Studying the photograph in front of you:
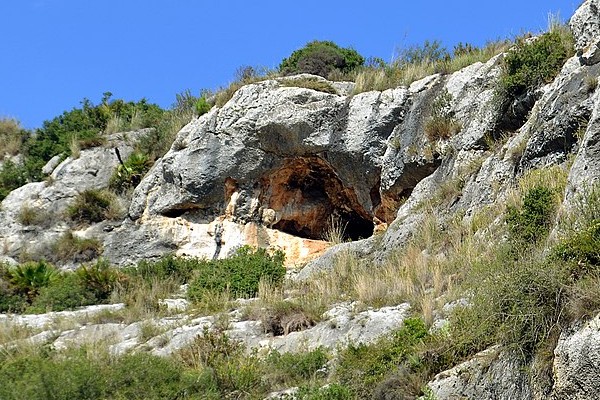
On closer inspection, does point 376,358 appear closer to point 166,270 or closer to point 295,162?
point 166,270

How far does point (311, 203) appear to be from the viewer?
68.0ft

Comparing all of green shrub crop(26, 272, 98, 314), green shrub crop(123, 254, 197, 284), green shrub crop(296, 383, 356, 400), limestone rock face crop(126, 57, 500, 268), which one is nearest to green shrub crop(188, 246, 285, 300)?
green shrub crop(123, 254, 197, 284)

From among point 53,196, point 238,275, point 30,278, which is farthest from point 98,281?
point 53,196

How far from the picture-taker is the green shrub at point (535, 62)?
15555 mm

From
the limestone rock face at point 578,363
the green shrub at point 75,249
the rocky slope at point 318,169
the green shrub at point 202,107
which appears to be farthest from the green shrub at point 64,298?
the limestone rock face at point 578,363

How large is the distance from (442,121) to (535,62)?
239 cm

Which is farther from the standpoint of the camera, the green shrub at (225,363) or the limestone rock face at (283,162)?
the limestone rock face at (283,162)

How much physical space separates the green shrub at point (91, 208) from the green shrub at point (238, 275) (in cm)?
525

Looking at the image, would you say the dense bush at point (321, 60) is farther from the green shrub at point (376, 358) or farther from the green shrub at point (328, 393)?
the green shrub at point (328, 393)

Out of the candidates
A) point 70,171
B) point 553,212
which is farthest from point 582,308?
point 70,171

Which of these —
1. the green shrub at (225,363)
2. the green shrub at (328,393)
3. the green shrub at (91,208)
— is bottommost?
the green shrub at (328,393)

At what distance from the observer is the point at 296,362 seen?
35.1 feet

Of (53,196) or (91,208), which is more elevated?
(53,196)

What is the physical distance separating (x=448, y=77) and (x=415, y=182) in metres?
2.54
